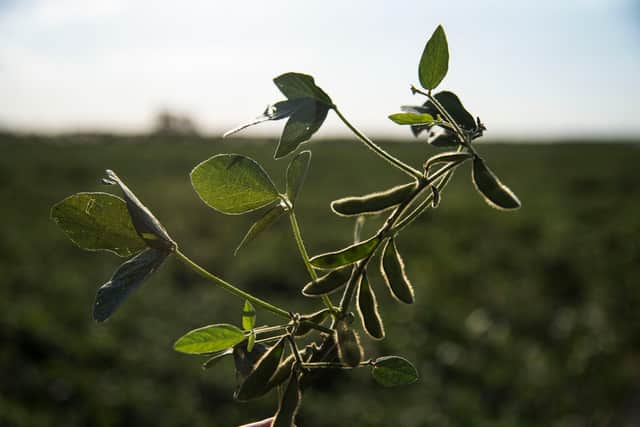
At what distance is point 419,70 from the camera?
457mm

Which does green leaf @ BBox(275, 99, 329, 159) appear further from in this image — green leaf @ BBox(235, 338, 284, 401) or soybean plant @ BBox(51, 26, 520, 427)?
green leaf @ BBox(235, 338, 284, 401)

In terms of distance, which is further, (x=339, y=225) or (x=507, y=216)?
(x=507, y=216)

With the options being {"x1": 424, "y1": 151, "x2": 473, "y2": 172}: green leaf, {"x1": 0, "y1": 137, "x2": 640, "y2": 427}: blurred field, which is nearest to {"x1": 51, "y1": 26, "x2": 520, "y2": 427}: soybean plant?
{"x1": 424, "y1": 151, "x2": 473, "y2": 172}: green leaf

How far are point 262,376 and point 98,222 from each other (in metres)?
0.16

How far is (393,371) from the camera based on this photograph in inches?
17.9

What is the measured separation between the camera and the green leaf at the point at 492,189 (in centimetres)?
38

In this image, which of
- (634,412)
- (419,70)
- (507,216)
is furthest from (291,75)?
(507,216)

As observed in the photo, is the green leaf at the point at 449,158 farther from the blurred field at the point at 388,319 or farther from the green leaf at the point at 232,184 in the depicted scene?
the blurred field at the point at 388,319

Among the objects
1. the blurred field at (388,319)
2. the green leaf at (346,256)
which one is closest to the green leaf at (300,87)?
the green leaf at (346,256)

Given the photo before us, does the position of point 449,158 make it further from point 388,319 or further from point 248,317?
point 388,319

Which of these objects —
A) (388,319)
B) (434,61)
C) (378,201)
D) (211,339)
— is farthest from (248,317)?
(388,319)

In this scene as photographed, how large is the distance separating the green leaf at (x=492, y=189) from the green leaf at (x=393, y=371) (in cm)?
14

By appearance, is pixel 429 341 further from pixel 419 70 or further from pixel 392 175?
pixel 392 175

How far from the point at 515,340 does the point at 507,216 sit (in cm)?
465
